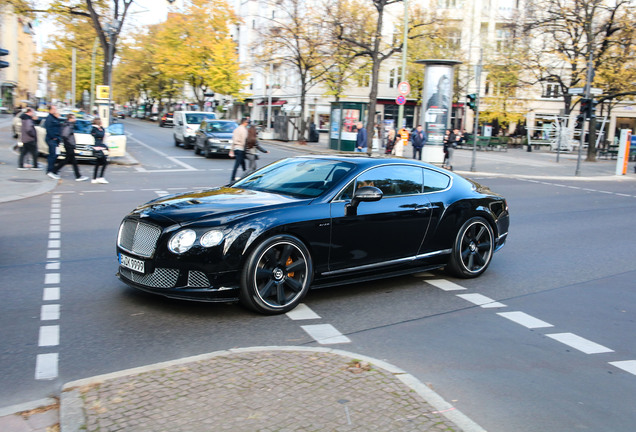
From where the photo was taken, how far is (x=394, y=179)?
7051 millimetres

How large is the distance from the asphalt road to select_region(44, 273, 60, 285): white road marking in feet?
0.10

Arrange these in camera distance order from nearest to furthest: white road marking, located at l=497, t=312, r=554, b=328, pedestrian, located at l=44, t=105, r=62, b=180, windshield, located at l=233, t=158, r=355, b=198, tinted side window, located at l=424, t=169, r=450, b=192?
white road marking, located at l=497, t=312, r=554, b=328 < windshield, located at l=233, t=158, r=355, b=198 < tinted side window, located at l=424, t=169, r=450, b=192 < pedestrian, located at l=44, t=105, r=62, b=180

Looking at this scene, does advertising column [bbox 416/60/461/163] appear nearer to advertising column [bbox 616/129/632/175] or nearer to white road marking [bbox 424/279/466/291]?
advertising column [bbox 616/129/632/175]

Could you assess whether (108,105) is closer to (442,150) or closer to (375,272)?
(442,150)

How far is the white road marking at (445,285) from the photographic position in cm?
720

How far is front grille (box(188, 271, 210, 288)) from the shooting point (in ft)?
18.2

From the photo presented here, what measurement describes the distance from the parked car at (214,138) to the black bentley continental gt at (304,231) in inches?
771

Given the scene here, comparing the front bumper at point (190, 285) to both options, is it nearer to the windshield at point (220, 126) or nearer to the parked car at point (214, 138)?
the parked car at point (214, 138)

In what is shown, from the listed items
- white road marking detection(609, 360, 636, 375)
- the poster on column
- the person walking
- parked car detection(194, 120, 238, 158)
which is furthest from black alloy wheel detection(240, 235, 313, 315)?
the poster on column

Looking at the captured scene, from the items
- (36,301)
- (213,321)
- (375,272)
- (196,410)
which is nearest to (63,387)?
(196,410)

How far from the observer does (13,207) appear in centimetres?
1256

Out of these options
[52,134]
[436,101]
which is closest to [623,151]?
[436,101]

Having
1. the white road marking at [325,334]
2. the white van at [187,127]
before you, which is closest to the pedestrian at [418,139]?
the white van at [187,127]

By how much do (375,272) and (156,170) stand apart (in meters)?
16.5
